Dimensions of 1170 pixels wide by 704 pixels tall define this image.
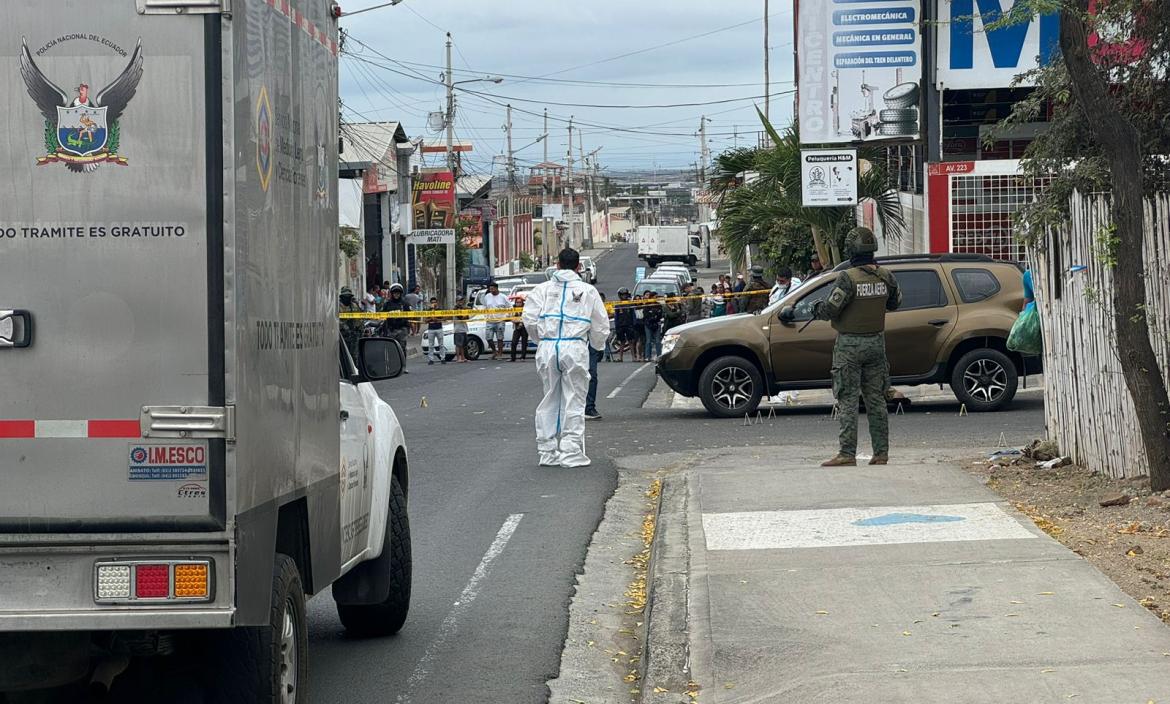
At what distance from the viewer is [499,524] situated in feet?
35.7

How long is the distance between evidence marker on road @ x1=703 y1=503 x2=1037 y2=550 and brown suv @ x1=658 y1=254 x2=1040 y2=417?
318 inches

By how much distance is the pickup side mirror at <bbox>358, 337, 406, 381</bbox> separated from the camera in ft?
22.5

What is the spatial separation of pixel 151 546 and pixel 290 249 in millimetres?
1197

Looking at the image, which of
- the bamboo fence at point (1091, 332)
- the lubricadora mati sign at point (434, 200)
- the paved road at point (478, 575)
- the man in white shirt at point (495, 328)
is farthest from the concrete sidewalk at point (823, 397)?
the lubricadora mati sign at point (434, 200)

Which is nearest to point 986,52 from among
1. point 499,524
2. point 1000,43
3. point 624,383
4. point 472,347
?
point 1000,43

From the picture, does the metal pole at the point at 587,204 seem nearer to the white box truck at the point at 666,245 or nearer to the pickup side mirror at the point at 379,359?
the white box truck at the point at 666,245

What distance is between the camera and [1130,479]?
10242 millimetres

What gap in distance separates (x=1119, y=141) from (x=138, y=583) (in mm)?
7217

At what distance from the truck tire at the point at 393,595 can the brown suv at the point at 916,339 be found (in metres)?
11.0

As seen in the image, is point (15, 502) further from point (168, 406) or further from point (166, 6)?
point (166, 6)

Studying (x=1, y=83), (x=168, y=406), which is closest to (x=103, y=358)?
(x=168, y=406)

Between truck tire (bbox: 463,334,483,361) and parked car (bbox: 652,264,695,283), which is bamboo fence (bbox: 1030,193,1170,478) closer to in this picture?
truck tire (bbox: 463,334,483,361)

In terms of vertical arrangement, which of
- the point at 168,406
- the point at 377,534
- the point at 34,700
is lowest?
the point at 34,700

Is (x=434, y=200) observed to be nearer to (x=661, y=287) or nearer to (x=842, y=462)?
(x=661, y=287)
